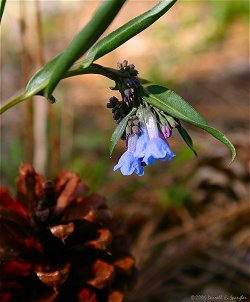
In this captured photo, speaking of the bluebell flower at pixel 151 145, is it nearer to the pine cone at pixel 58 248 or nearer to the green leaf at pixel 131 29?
the green leaf at pixel 131 29

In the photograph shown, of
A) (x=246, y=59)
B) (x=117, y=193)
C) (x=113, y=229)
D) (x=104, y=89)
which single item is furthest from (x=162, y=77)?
(x=113, y=229)

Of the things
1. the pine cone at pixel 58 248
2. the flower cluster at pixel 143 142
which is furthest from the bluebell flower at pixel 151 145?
the pine cone at pixel 58 248

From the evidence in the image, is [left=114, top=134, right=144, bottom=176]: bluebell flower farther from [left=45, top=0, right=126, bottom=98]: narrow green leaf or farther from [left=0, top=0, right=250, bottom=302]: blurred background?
[left=0, top=0, right=250, bottom=302]: blurred background

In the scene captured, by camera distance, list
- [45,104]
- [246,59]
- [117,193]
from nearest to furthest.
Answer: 1. [117,193]
2. [45,104]
3. [246,59]

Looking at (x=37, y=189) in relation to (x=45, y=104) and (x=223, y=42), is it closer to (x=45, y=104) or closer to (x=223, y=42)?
(x=45, y=104)

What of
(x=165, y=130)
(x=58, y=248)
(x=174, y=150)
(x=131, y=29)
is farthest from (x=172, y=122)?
(x=174, y=150)

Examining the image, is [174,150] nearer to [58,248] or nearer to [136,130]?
[58,248]

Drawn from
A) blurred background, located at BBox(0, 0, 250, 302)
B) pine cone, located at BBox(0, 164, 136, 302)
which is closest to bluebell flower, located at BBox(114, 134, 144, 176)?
pine cone, located at BBox(0, 164, 136, 302)
